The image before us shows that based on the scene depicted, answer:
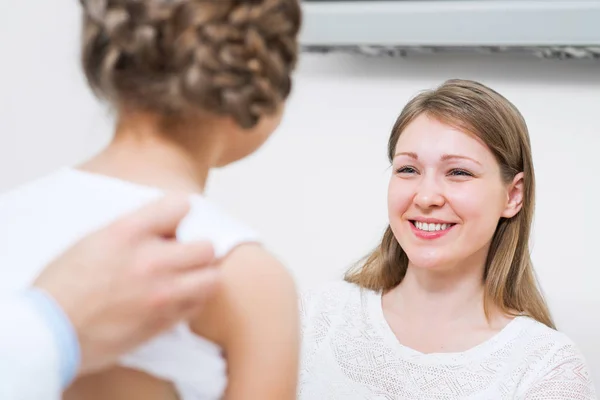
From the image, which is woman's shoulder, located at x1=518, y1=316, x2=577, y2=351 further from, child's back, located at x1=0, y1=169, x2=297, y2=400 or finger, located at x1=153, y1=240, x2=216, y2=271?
finger, located at x1=153, y1=240, x2=216, y2=271

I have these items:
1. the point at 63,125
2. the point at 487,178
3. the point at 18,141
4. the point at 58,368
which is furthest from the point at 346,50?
the point at 58,368

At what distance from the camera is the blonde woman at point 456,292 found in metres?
1.29

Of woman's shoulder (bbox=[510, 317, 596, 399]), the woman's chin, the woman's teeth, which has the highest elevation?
the woman's teeth

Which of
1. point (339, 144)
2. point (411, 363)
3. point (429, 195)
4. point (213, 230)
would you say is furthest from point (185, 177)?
point (339, 144)

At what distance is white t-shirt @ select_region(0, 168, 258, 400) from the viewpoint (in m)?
0.62

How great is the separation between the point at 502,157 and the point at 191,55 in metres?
0.84

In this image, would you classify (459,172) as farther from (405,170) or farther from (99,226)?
(99,226)

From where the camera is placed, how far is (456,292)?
1.39 meters

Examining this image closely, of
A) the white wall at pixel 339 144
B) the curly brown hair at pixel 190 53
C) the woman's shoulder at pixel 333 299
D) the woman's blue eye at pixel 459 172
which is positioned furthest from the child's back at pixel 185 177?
the woman's shoulder at pixel 333 299

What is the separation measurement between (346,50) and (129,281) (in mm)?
Result: 1181

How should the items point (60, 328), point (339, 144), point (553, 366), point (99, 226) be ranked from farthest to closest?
1. point (339, 144)
2. point (553, 366)
3. point (99, 226)
4. point (60, 328)

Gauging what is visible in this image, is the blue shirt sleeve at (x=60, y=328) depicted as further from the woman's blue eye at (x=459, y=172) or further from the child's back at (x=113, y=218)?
the woman's blue eye at (x=459, y=172)

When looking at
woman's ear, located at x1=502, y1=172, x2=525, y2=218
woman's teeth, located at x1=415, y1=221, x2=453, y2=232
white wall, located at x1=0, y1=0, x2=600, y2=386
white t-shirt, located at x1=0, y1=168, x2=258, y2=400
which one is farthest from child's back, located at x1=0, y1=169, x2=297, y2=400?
woman's ear, located at x1=502, y1=172, x2=525, y2=218

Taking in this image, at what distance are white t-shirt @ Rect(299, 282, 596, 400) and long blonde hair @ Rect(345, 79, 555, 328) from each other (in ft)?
0.21
